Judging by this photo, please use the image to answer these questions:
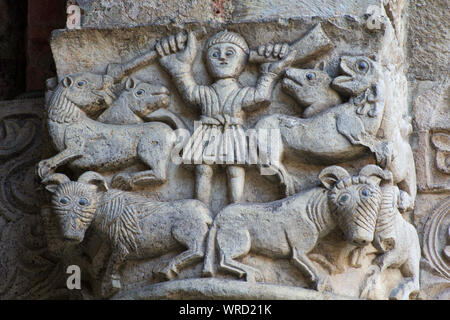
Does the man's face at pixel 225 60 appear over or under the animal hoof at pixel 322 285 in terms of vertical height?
over

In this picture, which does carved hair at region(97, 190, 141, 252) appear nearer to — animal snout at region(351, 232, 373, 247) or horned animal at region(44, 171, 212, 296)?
horned animal at region(44, 171, 212, 296)

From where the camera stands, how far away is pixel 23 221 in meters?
3.62

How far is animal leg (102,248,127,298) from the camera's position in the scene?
3.12m

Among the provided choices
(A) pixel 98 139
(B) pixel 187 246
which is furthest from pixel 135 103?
(B) pixel 187 246

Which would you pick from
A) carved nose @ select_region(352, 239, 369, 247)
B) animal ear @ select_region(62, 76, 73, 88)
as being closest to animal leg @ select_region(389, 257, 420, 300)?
carved nose @ select_region(352, 239, 369, 247)

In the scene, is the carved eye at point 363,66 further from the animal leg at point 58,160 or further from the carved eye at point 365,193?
the animal leg at point 58,160

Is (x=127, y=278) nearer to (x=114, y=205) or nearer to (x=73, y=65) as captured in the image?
A: (x=114, y=205)

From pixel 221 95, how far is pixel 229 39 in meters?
0.16

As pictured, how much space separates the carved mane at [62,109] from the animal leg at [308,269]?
2.48 feet

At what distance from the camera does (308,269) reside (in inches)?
119

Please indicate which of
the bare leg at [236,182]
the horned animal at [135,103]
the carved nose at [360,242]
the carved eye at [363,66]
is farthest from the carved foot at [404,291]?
the horned animal at [135,103]

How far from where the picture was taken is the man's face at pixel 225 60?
3244 mm

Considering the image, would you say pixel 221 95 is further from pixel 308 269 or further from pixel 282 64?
pixel 308 269

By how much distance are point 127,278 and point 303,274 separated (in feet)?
1.58
